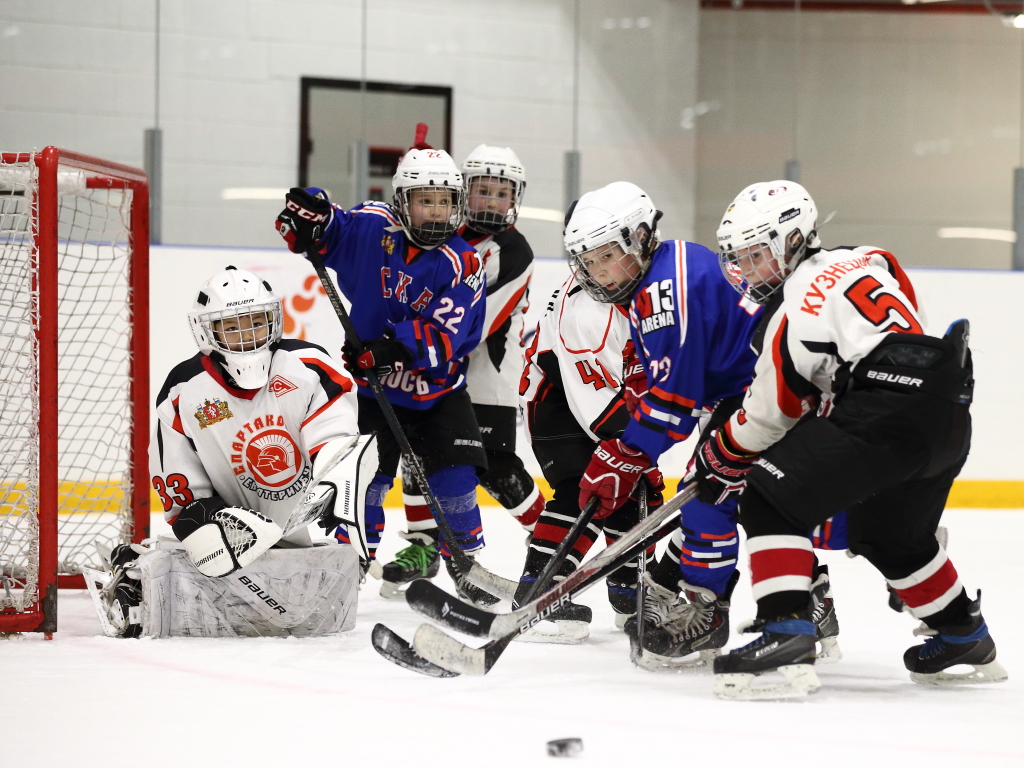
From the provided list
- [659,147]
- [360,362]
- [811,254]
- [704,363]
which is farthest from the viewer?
[659,147]

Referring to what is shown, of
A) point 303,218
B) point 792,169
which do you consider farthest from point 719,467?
point 792,169

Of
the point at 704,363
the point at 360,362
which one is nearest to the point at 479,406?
the point at 360,362

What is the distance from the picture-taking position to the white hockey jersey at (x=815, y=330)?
2.11 metres

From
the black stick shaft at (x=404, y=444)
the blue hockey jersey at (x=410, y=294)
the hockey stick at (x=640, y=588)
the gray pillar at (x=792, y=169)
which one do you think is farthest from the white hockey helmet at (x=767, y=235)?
the gray pillar at (x=792, y=169)

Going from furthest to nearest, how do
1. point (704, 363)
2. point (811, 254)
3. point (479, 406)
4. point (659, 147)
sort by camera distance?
point (659, 147) → point (479, 406) → point (704, 363) → point (811, 254)

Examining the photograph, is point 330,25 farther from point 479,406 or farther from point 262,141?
point 479,406

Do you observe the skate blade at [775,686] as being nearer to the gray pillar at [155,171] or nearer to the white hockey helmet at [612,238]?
the white hockey helmet at [612,238]

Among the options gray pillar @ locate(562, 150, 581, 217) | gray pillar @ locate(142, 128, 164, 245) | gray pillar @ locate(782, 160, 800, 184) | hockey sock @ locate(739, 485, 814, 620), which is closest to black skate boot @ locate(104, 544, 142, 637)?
hockey sock @ locate(739, 485, 814, 620)

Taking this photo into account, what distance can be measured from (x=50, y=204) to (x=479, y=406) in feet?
4.64

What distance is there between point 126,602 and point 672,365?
1.32 metres

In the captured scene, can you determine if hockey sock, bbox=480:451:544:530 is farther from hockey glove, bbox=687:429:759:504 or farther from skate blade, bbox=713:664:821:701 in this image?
skate blade, bbox=713:664:821:701

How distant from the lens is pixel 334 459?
268 centimetres

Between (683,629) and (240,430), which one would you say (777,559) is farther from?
(240,430)

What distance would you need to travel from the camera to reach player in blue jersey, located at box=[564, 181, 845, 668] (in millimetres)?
2385
